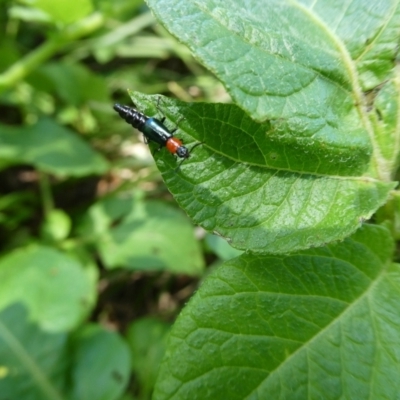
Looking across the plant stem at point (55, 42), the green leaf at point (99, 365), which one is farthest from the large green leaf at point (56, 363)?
the plant stem at point (55, 42)

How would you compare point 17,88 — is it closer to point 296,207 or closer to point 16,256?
point 16,256

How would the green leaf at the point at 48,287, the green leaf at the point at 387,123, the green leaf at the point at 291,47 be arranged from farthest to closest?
1. the green leaf at the point at 48,287
2. the green leaf at the point at 387,123
3. the green leaf at the point at 291,47

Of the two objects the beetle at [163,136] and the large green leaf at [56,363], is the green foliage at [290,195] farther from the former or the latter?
the large green leaf at [56,363]

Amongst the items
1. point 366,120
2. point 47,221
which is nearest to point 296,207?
point 366,120

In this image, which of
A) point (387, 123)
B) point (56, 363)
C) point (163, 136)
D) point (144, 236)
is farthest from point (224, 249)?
point (144, 236)

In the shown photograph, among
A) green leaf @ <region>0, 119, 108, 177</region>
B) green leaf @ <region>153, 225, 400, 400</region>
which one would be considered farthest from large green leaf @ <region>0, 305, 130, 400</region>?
green leaf @ <region>153, 225, 400, 400</region>

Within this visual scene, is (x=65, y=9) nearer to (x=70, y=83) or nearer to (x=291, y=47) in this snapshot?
(x=70, y=83)

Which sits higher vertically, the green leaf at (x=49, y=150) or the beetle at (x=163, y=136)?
the beetle at (x=163, y=136)

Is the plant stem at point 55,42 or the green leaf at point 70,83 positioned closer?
the plant stem at point 55,42
